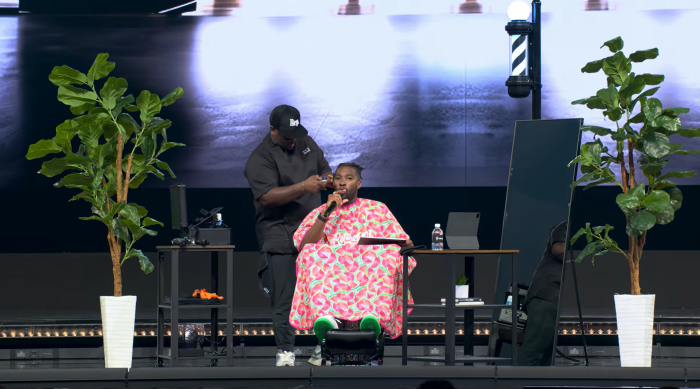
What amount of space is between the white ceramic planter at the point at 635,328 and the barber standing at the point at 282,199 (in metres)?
1.54

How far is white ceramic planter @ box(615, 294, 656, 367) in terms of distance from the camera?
456 centimetres

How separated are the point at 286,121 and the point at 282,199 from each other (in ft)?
1.24

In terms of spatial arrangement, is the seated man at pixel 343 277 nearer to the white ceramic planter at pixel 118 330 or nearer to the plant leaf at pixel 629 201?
the white ceramic planter at pixel 118 330

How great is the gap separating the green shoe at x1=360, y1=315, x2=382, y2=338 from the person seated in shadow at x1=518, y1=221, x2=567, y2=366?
801 millimetres

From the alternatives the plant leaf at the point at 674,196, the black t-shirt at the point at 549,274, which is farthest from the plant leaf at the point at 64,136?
the plant leaf at the point at 674,196

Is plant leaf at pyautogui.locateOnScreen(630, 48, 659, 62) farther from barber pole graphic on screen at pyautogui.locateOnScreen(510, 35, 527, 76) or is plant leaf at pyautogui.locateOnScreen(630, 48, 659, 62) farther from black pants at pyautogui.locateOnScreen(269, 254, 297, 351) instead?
black pants at pyautogui.locateOnScreen(269, 254, 297, 351)

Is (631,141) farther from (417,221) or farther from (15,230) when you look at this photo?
(15,230)

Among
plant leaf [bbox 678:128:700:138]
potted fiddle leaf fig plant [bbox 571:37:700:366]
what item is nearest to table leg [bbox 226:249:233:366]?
potted fiddle leaf fig plant [bbox 571:37:700:366]

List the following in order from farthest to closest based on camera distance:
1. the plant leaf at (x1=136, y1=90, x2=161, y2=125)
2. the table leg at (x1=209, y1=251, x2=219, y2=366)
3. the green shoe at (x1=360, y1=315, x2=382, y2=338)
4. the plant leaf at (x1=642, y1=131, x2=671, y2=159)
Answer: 1. the table leg at (x1=209, y1=251, x2=219, y2=366)
2. the plant leaf at (x1=136, y1=90, x2=161, y2=125)
3. the plant leaf at (x1=642, y1=131, x2=671, y2=159)
4. the green shoe at (x1=360, y1=315, x2=382, y2=338)

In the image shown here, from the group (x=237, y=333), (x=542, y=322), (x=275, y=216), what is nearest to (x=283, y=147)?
(x=275, y=216)

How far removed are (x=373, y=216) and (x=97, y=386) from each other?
153 cm

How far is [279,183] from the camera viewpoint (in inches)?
189

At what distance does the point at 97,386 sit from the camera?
437 centimetres

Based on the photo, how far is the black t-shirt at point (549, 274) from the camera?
4.73 meters
